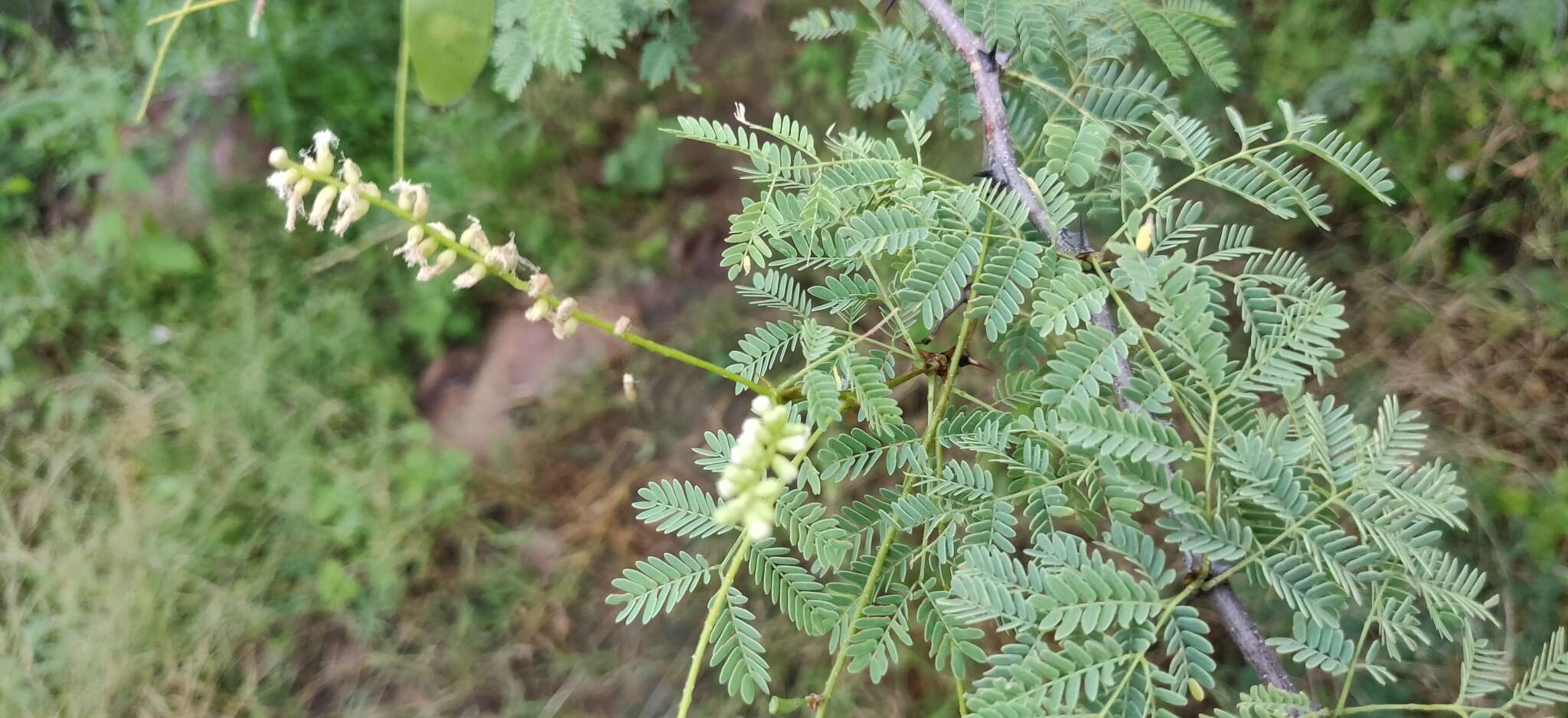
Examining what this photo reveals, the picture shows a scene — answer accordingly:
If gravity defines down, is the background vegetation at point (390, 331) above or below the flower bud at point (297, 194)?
below

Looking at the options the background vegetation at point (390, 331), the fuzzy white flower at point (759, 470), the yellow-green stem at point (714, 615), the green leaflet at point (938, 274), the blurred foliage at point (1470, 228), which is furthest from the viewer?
the background vegetation at point (390, 331)

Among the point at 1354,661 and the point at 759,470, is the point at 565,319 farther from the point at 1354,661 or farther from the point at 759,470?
the point at 1354,661

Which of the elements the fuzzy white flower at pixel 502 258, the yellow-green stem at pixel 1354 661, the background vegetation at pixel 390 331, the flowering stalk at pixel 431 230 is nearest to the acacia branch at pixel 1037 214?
the yellow-green stem at pixel 1354 661

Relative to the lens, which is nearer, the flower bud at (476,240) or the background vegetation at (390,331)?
the flower bud at (476,240)

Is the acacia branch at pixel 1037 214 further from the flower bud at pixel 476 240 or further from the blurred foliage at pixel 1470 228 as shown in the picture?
the blurred foliage at pixel 1470 228

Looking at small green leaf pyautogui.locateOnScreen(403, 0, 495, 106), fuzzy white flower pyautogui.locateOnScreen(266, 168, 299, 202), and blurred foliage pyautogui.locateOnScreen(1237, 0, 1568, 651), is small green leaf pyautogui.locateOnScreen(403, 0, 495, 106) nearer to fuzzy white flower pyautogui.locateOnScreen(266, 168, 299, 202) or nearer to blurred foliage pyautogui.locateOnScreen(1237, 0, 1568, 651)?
fuzzy white flower pyautogui.locateOnScreen(266, 168, 299, 202)

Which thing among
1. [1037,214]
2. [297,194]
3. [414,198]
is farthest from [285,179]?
[1037,214]

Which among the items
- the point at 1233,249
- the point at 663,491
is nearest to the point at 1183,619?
the point at 1233,249

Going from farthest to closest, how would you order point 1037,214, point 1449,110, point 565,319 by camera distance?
point 1449,110 → point 1037,214 → point 565,319
